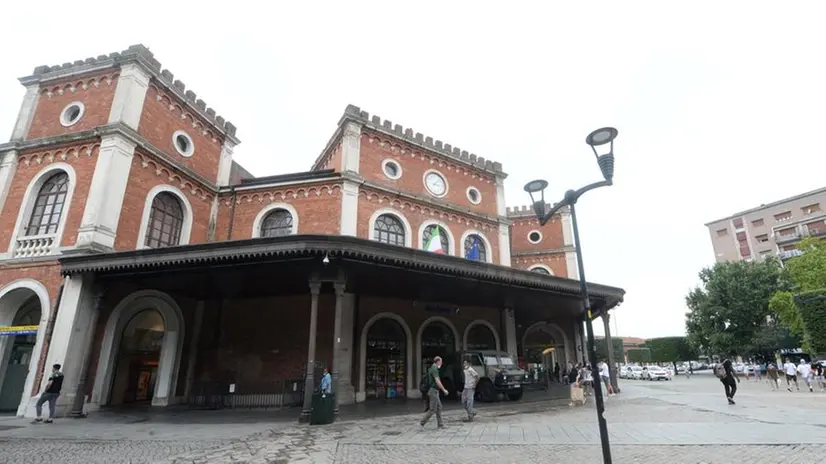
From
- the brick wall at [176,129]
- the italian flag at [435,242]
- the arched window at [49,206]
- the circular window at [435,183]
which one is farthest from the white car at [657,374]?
the arched window at [49,206]

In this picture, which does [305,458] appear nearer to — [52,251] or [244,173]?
[52,251]

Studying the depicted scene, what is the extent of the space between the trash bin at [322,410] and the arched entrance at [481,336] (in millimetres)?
9858

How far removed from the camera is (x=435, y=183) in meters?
20.2

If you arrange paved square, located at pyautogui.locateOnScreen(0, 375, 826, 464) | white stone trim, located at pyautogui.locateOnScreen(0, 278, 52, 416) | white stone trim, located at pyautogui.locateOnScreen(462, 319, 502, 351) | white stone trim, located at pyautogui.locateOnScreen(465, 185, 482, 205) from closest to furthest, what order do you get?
paved square, located at pyautogui.locateOnScreen(0, 375, 826, 464) → white stone trim, located at pyautogui.locateOnScreen(0, 278, 52, 416) → white stone trim, located at pyautogui.locateOnScreen(462, 319, 502, 351) → white stone trim, located at pyautogui.locateOnScreen(465, 185, 482, 205)

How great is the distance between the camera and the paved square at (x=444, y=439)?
20.6 ft

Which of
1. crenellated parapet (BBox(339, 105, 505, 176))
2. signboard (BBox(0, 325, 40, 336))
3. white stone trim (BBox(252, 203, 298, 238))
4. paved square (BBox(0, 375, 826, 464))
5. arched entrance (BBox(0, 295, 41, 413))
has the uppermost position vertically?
crenellated parapet (BBox(339, 105, 505, 176))

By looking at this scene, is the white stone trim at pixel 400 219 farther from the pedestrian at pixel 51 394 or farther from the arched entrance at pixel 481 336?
the pedestrian at pixel 51 394

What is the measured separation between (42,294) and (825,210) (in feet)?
216

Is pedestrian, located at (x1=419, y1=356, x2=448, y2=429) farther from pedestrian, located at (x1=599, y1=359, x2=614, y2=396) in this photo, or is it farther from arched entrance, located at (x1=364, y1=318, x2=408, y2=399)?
pedestrian, located at (x1=599, y1=359, x2=614, y2=396)

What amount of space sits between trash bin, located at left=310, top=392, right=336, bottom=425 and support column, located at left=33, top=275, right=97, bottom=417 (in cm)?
712

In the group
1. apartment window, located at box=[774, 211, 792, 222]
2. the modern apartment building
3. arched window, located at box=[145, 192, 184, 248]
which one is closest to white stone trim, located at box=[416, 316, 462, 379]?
arched window, located at box=[145, 192, 184, 248]

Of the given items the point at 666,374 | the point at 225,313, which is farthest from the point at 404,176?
the point at 666,374

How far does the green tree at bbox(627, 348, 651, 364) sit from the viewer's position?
181 feet

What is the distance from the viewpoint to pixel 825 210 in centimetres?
4491
